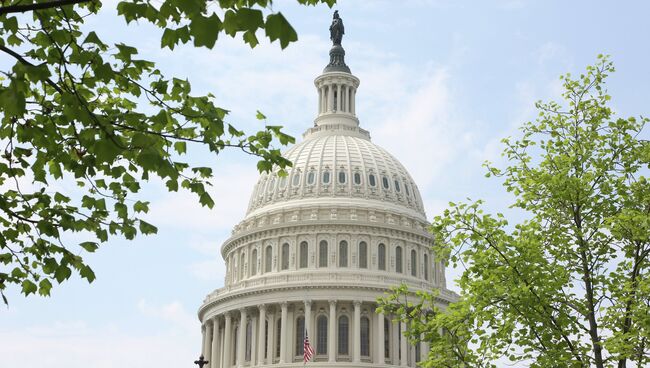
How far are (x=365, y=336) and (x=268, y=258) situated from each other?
1440 centimetres

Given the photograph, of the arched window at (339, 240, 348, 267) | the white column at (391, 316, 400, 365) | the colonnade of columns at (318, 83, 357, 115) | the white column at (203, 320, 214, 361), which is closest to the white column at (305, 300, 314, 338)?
the arched window at (339, 240, 348, 267)

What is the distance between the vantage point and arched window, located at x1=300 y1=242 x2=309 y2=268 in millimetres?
96438

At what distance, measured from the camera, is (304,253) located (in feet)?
319

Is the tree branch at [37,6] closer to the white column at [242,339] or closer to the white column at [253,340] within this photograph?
the white column at [253,340]

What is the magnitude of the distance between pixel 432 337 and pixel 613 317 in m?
4.70

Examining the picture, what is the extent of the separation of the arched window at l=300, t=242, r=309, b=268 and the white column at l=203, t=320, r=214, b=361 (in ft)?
45.1

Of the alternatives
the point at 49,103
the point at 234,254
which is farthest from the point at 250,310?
the point at 49,103

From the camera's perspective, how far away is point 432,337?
78.4ft

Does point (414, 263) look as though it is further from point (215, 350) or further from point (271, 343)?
point (215, 350)

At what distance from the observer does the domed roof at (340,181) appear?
332 ft

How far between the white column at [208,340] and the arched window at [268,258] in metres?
9.91

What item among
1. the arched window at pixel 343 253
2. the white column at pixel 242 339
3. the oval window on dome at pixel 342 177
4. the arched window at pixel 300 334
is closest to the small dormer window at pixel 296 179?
the oval window on dome at pixel 342 177

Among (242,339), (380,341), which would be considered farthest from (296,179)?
(380,341)

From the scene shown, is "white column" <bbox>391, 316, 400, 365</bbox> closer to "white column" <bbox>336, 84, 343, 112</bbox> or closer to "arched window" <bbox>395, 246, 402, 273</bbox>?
"arched window" <bbox>395, 246, 402, 273</bbox>
